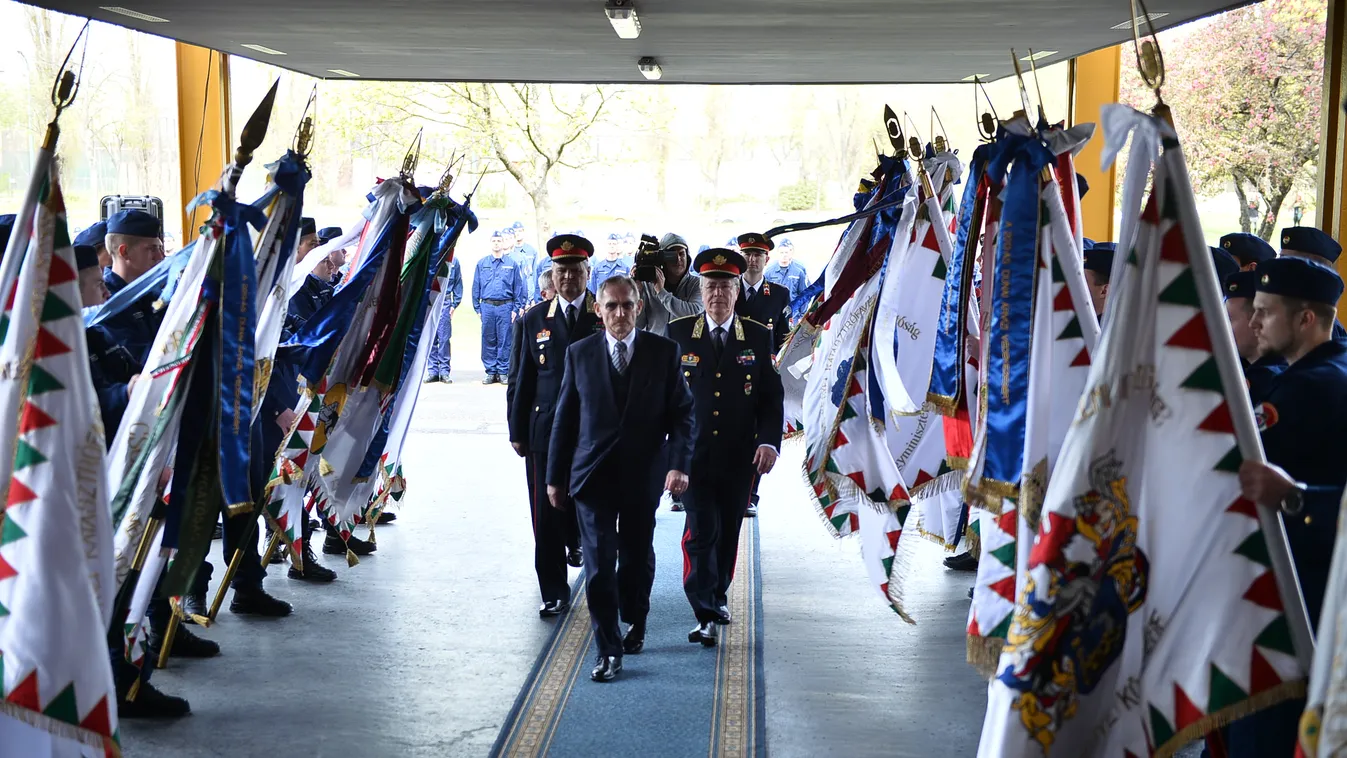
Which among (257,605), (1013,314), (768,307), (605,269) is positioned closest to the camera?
(1013,314)

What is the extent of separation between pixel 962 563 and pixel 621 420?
2.74 metres

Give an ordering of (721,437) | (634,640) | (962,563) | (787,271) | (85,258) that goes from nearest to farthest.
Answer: (85,258), (634,640), (721,437), (962,563), (787,271)

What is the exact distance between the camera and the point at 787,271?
1329 cm

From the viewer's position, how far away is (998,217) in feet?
12.1

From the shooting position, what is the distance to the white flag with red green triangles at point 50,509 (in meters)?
2.86

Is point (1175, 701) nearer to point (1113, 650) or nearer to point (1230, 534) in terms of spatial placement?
point (1113, 650)

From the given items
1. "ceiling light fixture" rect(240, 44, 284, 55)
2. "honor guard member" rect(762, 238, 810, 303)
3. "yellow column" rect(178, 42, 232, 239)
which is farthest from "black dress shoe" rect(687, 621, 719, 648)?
"honor guard member" rect(762, 238, 810, 303)

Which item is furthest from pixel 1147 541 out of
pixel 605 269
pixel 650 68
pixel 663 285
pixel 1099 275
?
pixel 605 269

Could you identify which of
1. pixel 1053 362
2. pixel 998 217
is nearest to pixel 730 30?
pixel 998 217

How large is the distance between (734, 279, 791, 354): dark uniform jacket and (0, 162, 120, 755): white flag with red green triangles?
5.54 m

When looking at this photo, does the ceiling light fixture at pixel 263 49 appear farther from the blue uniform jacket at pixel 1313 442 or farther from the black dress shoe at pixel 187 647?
the blue uniform jacket at pixel 1313 442

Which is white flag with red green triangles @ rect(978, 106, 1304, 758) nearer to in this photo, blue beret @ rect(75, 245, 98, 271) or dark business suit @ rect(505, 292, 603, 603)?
dark business suit @ rect(505, 292, 603, 603)

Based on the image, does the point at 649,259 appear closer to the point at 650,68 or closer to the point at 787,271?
the point at 650,68

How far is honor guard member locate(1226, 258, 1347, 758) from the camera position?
3.02 meters
